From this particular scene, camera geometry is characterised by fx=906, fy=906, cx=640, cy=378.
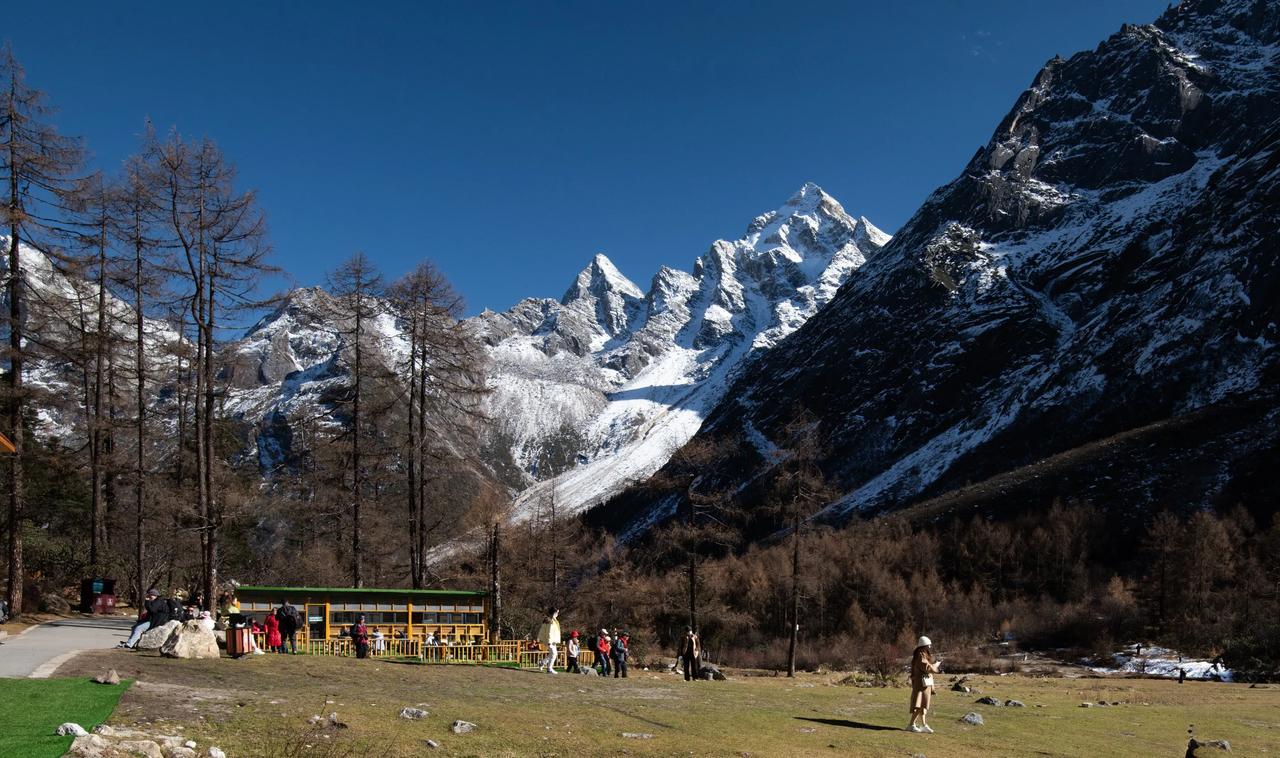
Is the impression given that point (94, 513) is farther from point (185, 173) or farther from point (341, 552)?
point (185, 173)

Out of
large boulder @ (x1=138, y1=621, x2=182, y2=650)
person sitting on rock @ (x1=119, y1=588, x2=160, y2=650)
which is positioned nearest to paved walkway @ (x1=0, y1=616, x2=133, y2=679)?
person sitting on rock @ (x1=119, y1=588, x2=160, y2=650)

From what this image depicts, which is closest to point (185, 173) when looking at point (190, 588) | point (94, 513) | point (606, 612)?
point (94, 513)

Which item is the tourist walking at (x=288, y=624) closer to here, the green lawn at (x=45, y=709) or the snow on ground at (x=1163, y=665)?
the green lawn at (x=45, y=709)

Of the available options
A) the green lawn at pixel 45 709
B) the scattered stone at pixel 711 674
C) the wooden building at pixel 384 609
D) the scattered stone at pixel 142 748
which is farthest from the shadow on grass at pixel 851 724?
the wooden building at pixel 384 609

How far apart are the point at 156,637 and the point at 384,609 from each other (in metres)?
12.8

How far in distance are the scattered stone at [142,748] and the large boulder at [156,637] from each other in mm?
11131

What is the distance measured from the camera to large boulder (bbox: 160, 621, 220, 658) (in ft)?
66.0

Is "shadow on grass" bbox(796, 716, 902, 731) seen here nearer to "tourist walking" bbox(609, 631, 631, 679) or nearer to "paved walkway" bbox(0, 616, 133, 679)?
"tourist walking" bbox(609, 631, 631, 679)

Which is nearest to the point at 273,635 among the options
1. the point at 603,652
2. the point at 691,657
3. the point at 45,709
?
the point at 603,652

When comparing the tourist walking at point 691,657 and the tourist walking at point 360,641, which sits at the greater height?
the tourist walking at point 360,641

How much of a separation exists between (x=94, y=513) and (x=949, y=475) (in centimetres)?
16023

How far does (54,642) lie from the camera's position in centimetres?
2219

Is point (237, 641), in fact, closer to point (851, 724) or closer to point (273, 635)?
point (273, 635)

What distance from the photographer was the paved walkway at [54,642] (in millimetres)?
16984
